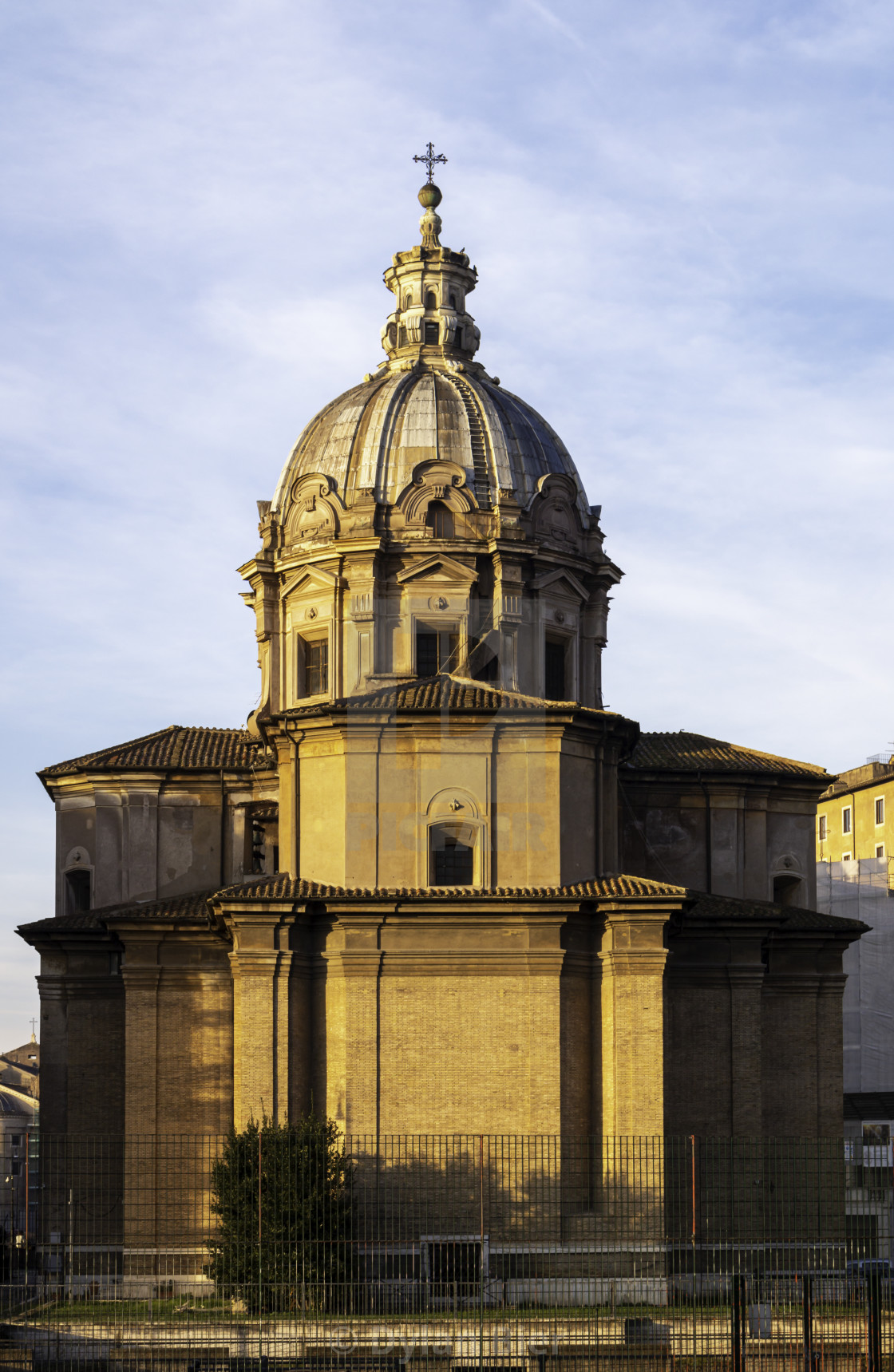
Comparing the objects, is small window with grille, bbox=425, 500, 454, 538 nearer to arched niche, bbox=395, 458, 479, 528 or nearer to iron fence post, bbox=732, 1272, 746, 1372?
arched niche, bbox=395, 458, 479, 528

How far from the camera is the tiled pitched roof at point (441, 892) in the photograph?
114ft

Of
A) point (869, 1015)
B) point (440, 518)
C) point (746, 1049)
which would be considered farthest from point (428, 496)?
point (869, 1015)

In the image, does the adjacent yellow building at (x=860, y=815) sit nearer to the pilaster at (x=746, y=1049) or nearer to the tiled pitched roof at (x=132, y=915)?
the pilaster at (x=746, y=1049)

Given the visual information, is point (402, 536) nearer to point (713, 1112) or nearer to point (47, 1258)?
point (713, 1112)

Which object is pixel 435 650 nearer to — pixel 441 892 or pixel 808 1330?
pixel 441 892

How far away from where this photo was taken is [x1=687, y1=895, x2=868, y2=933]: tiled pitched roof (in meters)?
38.8

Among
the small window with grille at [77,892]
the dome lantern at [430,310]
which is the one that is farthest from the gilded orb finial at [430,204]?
the small window with grille at [77,892]

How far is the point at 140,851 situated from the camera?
4291cm

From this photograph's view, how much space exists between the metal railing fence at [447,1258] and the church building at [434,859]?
1334 millimetres

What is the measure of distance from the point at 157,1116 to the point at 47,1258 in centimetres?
334

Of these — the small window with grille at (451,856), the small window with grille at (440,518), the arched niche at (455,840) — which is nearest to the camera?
the arched niche at (455,840)

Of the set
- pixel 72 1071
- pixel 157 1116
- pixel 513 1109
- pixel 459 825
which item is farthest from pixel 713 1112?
pixel 72 1071

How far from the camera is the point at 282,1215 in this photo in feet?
101

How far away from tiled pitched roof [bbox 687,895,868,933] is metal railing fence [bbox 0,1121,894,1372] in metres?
4.62
